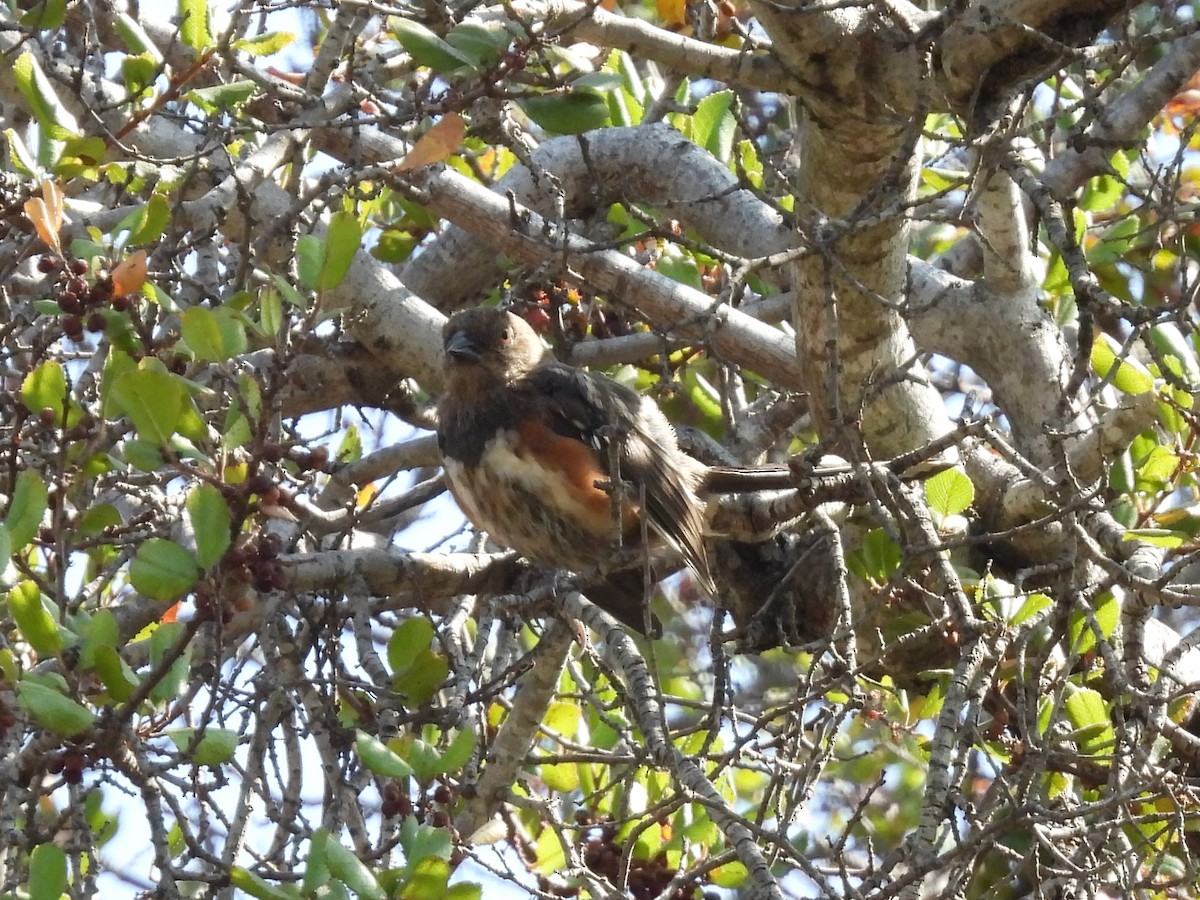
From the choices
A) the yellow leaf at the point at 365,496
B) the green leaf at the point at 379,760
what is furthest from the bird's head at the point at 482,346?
the green leaf at the point at 379,760

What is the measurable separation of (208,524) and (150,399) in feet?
0.88

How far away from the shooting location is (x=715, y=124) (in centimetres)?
498

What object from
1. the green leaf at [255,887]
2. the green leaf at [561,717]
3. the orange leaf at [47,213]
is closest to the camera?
the green leaf at [255,887]

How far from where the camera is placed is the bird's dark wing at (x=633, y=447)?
4070 millimetres

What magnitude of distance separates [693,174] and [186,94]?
7.14 ft

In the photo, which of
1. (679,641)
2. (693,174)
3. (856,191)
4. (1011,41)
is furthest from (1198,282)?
(679,641)

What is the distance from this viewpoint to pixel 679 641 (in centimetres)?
777

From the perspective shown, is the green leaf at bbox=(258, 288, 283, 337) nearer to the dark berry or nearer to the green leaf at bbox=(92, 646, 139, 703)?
the dark berry

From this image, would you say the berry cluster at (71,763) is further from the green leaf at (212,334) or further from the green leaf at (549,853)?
the green leaf at (549,853)

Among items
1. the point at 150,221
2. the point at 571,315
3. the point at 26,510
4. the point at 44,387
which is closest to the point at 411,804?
the point at 26,510

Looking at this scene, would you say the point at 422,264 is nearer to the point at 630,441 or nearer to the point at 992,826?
the point at 630,441

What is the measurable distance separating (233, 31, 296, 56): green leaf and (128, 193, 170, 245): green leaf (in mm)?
744

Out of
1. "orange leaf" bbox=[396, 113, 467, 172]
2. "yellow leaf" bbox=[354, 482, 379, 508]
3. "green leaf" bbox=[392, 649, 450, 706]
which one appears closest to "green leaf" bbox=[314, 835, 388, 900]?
"green leaf" bbox=[392, 649, 450, 706]

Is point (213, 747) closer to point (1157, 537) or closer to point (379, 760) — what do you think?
point (379, 760)
